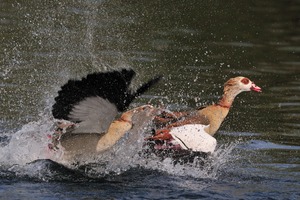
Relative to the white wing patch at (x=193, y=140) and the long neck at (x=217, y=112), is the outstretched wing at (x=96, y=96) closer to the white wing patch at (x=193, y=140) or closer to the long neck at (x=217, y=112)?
the white wing patch at (x=193, y=140)

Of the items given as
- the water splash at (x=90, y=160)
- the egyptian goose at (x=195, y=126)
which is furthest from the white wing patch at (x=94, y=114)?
the egyptian goose at (x=195, y=126)

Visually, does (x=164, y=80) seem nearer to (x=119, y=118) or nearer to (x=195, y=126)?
(x=195, y=126)

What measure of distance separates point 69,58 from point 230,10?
6.87 m

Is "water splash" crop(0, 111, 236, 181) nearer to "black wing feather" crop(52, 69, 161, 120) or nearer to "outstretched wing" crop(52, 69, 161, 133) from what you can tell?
"outstretched wing" crop(52, 69, 161, 133)

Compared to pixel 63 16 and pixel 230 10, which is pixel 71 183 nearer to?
pixel 63 16

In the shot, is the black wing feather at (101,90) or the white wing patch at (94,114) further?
the white wing patch at (94,114)

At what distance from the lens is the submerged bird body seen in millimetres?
9891

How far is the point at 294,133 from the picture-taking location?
43.9ft

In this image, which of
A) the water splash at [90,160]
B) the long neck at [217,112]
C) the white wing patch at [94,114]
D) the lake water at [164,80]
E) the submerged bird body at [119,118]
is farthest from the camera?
the long neck at [217,112]

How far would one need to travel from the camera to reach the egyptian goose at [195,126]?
11.3 meters

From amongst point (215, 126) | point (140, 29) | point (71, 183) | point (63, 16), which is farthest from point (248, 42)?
point (71, 183)

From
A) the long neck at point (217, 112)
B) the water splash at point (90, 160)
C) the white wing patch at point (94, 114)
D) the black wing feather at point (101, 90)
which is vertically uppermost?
the long neck at point (217, 112)

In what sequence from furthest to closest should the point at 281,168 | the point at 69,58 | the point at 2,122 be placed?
the point at 69,58 < the point at 2,122 < the point at 281,168

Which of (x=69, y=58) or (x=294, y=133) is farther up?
(x=69, y=58)
